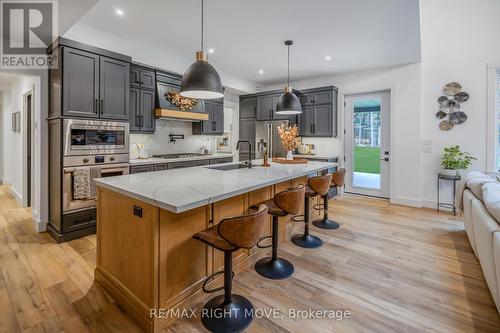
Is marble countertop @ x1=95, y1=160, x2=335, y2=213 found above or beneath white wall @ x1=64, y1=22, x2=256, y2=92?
beneath

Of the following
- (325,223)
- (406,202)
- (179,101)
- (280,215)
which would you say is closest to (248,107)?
(179,101)

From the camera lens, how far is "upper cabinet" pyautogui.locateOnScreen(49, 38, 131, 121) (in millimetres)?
3182

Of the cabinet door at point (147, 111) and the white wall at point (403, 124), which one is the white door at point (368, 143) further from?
the cabinet door at point (147, 111)

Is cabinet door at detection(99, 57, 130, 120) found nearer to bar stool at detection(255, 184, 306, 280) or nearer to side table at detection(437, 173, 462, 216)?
bar stool at detection(255, 184, 306, 280)

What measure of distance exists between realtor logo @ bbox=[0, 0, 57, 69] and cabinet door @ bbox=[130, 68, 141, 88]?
1.02 meters

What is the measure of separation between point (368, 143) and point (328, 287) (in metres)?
4.29

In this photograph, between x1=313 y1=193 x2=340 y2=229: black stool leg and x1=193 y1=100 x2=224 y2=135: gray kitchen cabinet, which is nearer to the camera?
x1=313 y1=193 x2=340 y2=229: black stool leg

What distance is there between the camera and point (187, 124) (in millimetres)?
5559

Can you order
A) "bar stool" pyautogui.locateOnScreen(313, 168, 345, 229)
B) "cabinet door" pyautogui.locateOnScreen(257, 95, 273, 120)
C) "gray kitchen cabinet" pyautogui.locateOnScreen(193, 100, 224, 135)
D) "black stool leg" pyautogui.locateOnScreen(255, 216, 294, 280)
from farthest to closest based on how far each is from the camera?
1. "cabinet door" pyautogui.locateOnScreen(257, 95, 273, 120)
2. "gray kitchen cabinet" pyautogui.locateOnScreen(193, 100, 224, 135)
3. "bar stool" pyautogui.locateOnScreen(313, 168, 345, 229)
4. "black stool leg" pyautogui.locateOnScreen(255, 216, 294, 280)

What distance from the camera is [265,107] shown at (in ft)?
20.7

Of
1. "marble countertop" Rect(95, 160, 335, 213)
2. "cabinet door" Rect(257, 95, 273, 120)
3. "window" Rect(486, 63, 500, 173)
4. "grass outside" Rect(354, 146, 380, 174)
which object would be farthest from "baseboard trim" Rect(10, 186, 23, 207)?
"window" Rect(486, 63, 500, 173)

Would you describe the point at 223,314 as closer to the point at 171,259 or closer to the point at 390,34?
the point at 171,259

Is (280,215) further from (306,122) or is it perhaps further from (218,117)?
(306,122)

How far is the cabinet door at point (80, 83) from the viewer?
3.19 metres
